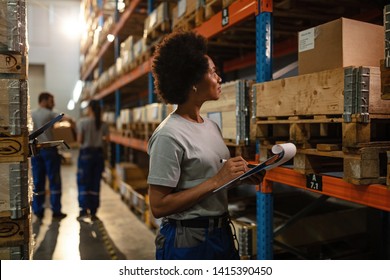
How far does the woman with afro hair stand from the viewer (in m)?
1.79

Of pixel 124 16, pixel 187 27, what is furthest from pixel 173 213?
pixel 124 16

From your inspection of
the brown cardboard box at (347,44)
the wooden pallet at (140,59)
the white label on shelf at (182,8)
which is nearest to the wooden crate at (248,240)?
the brown cardboard box at (347,44)

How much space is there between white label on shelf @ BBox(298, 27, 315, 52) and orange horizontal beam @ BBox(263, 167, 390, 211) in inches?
35.2

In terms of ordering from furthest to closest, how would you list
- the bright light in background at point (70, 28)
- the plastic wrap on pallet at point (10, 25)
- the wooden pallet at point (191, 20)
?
the bright light in background at point (70, 28), the wooden pallet at point (191, 20), the plastic wrap on pallet at point (10, 25)

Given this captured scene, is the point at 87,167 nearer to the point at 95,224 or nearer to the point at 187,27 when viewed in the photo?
the point at 95,224

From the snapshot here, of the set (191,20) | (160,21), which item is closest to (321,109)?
(191,20)

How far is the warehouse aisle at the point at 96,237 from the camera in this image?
15.9ft

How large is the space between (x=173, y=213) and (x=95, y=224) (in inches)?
186

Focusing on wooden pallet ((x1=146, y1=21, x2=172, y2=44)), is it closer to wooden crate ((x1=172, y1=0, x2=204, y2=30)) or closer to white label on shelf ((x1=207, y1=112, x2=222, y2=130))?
wooden crate ((x1=172, y1=0, x2=204, y2=30))

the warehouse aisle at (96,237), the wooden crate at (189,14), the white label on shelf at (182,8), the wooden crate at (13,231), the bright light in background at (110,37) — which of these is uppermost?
the bright light in background at (110,37)

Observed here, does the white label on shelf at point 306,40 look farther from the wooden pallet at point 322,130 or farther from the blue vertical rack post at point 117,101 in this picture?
the blue vertical rack post at point 117,101

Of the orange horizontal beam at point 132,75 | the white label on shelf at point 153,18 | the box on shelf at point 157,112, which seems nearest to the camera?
the box on shelf at point 157,112

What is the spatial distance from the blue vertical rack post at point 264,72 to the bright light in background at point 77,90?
602 inches

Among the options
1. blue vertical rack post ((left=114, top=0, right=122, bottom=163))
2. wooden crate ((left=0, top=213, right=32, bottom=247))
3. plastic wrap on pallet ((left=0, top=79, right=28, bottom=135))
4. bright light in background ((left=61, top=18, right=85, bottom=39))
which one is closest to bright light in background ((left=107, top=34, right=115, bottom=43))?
blue vertical rack post ((left=114, top=0, right=122, bottom=163))
